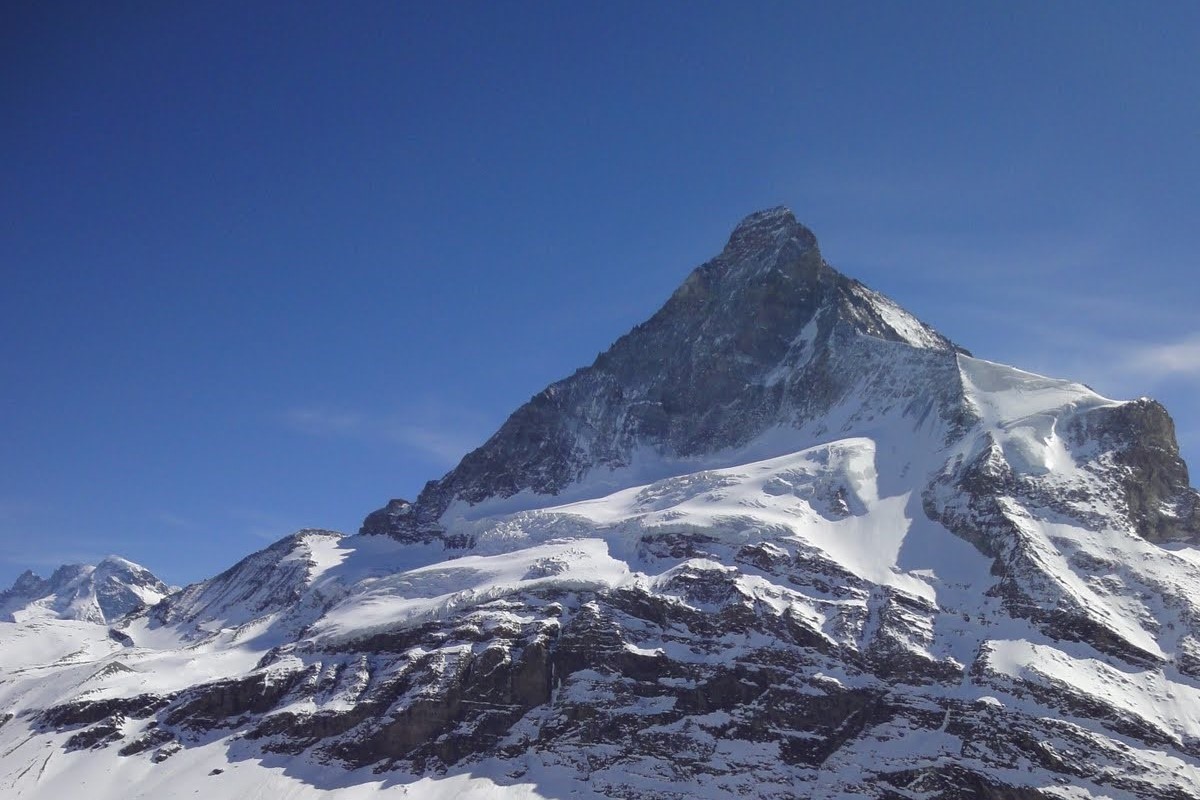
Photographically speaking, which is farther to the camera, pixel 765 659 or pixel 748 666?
pixel 765 659

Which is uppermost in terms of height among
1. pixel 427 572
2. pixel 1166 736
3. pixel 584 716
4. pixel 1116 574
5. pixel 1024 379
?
pixel 1024 379

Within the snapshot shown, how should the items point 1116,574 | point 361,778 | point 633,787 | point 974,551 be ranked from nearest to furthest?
point 633,787 → point 361,778 → point 1116,574 → point 974,551

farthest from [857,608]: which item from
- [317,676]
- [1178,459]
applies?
[317,676]

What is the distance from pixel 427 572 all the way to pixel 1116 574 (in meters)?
99.3

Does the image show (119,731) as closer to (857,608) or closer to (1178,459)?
(857,608)

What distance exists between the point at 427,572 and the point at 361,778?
46.1 m

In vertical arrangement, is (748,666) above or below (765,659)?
below

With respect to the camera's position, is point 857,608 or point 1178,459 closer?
point 857,608

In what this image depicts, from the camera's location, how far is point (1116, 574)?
131 metres

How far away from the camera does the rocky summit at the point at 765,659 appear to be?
→ 367 ft

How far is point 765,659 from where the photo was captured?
412ft

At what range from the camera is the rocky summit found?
111812mm

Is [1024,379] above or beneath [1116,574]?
above

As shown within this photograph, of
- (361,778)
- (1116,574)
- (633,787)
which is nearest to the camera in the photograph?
(633,787)
